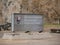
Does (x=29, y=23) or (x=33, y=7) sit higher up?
(x=33, y=7)

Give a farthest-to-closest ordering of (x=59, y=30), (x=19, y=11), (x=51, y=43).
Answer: (x=19, y=11)
(x=59, y=30)
(x=51, y=43)

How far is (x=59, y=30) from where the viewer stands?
3332 mm

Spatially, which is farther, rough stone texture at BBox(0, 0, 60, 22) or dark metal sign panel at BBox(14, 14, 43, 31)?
rough stone texture at BBox(0, 0, 60, 22)

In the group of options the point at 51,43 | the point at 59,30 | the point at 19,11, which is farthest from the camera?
the point at 19,11

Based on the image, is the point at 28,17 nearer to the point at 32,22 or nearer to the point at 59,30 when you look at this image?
the point at 32,22

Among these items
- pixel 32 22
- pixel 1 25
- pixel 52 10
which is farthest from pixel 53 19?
pixel 1 25

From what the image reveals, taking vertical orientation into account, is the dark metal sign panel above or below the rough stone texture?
below

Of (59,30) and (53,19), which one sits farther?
(53,19)

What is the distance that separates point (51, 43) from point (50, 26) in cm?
123

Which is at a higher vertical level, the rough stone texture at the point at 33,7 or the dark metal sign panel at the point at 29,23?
the rough stone texture at the point at 33,7

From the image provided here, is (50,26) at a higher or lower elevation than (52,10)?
lower

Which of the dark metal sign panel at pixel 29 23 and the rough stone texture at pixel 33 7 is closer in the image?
the dark metal sign panel at pixel 29 23

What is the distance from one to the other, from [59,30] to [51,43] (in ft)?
3.53

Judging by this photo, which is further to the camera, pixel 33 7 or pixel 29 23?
pixel 33 7
